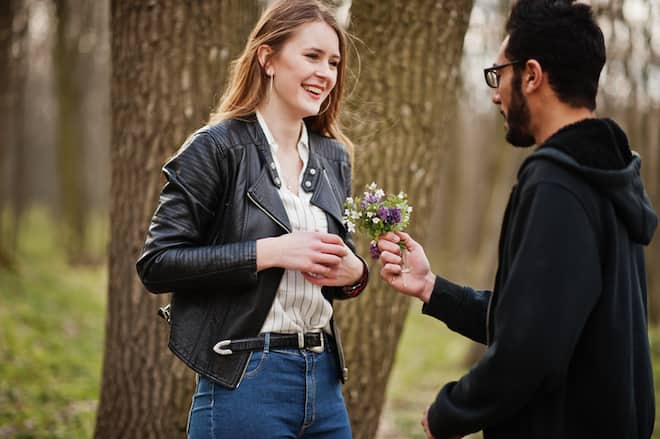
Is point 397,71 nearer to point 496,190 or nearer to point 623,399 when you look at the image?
point 623,399

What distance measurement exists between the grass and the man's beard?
447 centimetres

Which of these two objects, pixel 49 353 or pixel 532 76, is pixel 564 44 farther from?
pixel 49 353

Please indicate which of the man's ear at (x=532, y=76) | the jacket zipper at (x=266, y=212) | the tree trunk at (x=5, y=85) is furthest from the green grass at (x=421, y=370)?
the tree trunk at (x=5, y=85)

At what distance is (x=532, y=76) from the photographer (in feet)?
7.03

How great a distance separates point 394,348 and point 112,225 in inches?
74.0

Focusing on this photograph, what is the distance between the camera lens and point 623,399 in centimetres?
207

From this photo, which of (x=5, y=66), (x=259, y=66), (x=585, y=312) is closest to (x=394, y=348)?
(x=259, y=66)

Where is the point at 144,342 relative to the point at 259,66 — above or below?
below

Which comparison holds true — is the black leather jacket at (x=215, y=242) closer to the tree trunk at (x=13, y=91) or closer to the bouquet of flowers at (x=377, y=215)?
the bouquet of flowers at (x=377, y=215)

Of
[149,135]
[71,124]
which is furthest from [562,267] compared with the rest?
[71,124]

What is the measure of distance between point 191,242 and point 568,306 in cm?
130

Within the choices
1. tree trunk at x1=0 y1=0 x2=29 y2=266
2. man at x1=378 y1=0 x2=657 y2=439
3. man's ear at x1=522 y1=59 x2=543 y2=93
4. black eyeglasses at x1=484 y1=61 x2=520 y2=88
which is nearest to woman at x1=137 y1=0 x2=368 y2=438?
man at x1=378 y1=0 x2=657 y2=439

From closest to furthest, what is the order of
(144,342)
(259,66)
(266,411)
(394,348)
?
(266,411), (259,66), (144,342), (394,348)

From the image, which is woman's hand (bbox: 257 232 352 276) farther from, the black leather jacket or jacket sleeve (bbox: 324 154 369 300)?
jacket sleeve (bbox: 324 154 369 300)
